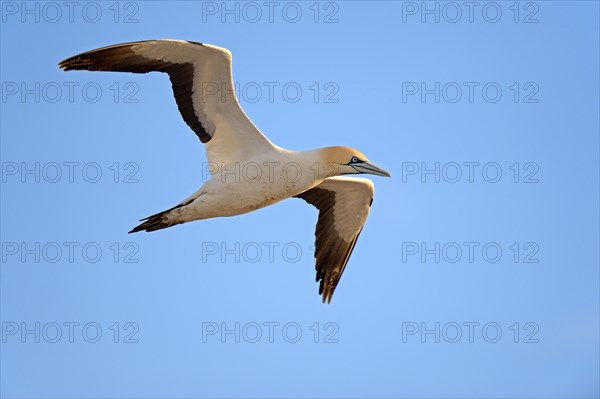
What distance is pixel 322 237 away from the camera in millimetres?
16875

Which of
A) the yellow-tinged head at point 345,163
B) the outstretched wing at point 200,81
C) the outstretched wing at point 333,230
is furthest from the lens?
the outstretched wing at point 333,230

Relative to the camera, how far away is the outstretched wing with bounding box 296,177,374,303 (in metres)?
16.7

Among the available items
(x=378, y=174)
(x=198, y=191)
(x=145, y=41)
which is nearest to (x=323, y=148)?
(x=378, y=174)

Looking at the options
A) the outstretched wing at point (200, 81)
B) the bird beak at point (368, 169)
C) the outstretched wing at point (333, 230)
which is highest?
the outstretched wing at point (200, 81)

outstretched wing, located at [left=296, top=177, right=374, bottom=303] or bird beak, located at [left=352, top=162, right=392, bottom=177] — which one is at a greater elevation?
bird beak, located at [left=352, top=162, right=392, bottom=177]

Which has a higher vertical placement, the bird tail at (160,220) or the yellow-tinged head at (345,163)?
the yellow-tinged head at (345,163)

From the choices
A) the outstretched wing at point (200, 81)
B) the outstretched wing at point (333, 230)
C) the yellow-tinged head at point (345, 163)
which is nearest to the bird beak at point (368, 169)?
the yellow-tinged head at point (345, 163)

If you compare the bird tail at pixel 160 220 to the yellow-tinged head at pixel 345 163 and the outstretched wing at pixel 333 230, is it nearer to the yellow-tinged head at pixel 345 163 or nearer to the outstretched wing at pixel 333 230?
the yellow-tinged head at pixel 345 163

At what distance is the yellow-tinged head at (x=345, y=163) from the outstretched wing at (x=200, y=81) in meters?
0.90

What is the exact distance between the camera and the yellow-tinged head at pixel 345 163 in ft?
47.7

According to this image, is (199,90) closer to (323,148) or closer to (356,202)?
(323,148)

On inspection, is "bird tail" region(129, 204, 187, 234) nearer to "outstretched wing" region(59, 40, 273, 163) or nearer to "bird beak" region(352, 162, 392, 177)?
"outstretched wing" region(59, 40, 273, 163)

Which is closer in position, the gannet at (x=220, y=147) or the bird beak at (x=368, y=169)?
the gannet at (x=220, y=147)

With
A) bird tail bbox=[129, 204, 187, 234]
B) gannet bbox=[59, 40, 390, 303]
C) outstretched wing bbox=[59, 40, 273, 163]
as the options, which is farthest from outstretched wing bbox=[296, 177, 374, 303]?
bird tail bbox=[129, 204, 187, 234]
